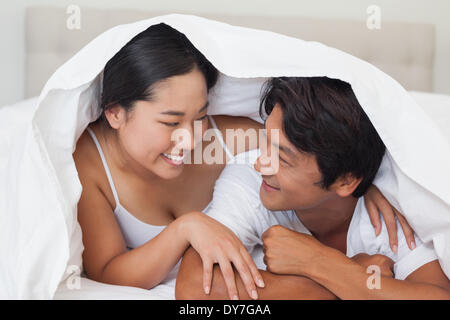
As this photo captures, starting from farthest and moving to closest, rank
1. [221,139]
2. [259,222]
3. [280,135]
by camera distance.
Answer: [221,139] → [259,222] → [280,135]

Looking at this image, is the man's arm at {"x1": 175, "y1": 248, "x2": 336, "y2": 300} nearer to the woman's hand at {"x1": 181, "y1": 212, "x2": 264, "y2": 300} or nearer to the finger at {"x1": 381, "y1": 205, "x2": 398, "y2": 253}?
the woman's hand at {"x1": 181, "y1": 212, "x2": 264, "y2": 300}

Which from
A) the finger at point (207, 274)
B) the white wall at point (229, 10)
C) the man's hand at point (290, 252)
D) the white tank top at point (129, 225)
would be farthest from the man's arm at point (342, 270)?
the white wall at point (229, 10)

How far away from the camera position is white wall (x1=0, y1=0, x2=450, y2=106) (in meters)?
1.82

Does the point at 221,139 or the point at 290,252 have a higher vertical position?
the point at 221,139

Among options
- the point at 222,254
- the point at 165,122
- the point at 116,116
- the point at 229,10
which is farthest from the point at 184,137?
the point at 229,10

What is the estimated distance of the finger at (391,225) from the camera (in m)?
1.02

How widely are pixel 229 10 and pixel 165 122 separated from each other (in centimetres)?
98

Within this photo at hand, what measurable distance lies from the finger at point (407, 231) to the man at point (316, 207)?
1 centimetres

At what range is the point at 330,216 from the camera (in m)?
1.16

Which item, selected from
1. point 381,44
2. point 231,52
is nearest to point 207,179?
point 231,52

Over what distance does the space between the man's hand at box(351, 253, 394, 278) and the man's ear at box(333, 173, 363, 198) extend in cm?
14

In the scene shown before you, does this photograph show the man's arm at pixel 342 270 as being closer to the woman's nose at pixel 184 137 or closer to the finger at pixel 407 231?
the finger at pixel 407 231

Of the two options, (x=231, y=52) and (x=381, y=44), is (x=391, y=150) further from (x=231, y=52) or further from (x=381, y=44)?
(x=381, y=44)

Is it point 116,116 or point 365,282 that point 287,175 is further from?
point 116,116
